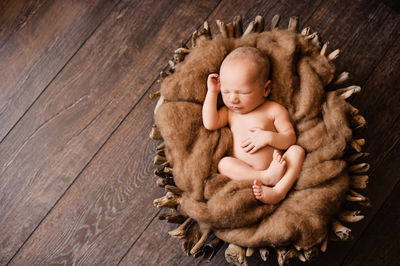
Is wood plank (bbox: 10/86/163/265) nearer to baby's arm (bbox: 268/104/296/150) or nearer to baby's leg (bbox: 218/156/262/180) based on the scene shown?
baby's leg (bbox: 218/156/262/180)

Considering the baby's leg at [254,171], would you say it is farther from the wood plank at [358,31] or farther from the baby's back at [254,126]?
the wood plank at [358,31]

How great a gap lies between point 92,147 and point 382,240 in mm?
1217

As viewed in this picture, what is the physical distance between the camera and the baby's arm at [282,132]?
3.91ft

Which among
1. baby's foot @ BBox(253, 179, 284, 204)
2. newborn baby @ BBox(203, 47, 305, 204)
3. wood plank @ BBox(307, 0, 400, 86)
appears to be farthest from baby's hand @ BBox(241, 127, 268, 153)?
wood plank @ BBox(307, 0, 400, 86)

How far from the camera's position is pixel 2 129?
1.53 m

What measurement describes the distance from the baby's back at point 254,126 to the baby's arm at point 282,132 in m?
0.02

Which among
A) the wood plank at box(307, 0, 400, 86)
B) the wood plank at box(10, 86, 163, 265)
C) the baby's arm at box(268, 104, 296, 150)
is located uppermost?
the wood plank at box(307, 0, 400, 86)

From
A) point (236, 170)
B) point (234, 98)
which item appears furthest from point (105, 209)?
point (234, 98)

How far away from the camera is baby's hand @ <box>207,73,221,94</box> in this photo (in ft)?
3.97

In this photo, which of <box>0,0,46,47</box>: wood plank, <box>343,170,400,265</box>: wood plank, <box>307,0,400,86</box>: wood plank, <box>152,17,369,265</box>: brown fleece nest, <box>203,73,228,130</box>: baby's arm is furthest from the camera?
<box>0,0,46,47</box>: wood plank

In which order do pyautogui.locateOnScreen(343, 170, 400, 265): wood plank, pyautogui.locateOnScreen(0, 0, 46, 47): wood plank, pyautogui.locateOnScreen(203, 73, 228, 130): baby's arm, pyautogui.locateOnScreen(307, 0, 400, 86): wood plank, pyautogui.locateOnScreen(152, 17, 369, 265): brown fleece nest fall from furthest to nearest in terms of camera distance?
pyautogui.locateOnScreen(0, 0, 46, 47): wood plank, pyautogui.locateOnScreen(307, 0, 400, 86): wood plank, pyautogui.locateOnScreen(343, 170, 400, 265): wood plank, pyautogui.locateOnScreen(203, 73, 228, 130): baby's arm, pyautogui.locateOnScreen(152, 17, 369, 265): brown fleece nest

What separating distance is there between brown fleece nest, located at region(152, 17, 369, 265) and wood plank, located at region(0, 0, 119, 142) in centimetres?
61

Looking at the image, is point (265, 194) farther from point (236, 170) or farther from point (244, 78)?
point (244, 78)

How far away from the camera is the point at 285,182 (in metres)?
1.16
